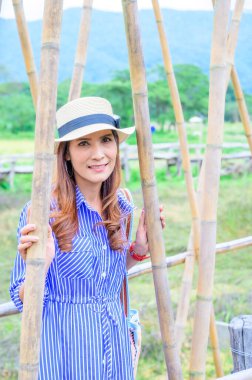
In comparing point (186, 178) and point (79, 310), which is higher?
point (186, 178)

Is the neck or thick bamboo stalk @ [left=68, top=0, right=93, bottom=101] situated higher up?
thick bamboo stalk @ [left=68, top=0, right=93, bottom=101]

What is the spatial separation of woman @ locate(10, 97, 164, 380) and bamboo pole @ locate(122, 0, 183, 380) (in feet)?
0.16

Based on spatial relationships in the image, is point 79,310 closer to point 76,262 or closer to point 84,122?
point 76,262

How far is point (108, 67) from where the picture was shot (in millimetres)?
7984

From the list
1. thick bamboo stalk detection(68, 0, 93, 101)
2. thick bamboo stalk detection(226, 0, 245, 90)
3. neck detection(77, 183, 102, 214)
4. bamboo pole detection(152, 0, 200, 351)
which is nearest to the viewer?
neck detection(77, 183, 102, 214)

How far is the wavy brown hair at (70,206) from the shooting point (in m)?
1.21

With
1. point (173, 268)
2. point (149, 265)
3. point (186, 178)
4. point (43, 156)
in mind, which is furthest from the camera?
point (173, 268)

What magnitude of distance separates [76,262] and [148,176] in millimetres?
196

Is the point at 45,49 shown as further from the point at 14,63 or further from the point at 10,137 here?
the point at 14,63

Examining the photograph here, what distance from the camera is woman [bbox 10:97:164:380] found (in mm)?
1212

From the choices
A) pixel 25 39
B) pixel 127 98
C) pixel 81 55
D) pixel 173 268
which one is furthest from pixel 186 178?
pixel 127 98

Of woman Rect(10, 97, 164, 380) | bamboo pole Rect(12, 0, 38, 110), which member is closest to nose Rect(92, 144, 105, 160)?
woman Rect(10, 97, 164, 380)

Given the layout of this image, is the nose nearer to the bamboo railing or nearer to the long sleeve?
the long sleeve

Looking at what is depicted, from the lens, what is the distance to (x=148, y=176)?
1.21 metres
